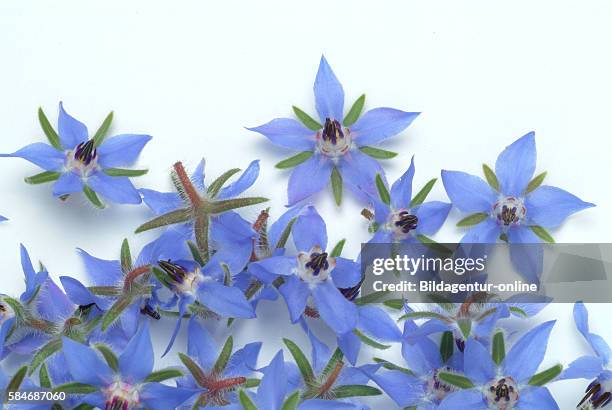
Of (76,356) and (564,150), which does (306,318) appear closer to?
(76,356)

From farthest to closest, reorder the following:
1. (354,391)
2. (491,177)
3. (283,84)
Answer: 1. (283,84)
2. (491,177)
3. (354,391)

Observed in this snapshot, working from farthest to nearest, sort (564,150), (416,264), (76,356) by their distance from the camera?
(564,150) < (416,264) < (76,356)

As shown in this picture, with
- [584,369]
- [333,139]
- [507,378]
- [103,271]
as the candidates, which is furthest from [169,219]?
[584,369]

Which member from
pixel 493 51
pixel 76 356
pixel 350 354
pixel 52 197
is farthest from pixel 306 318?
pixel 493 51

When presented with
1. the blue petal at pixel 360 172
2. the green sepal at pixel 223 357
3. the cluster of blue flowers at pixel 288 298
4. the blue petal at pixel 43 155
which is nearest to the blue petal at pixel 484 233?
the cluster of blue flowers at pixel 288 298

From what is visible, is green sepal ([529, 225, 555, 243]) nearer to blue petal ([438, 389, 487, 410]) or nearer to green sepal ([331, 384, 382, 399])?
blue petal ([438, 389, 487, 410])

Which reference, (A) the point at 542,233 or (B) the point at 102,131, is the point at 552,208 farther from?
(B) the point at 102,131

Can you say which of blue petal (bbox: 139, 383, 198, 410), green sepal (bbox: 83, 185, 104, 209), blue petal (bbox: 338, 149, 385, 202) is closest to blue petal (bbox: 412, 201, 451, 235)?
blue petal (bbox: 338, 149, 385, 202)
